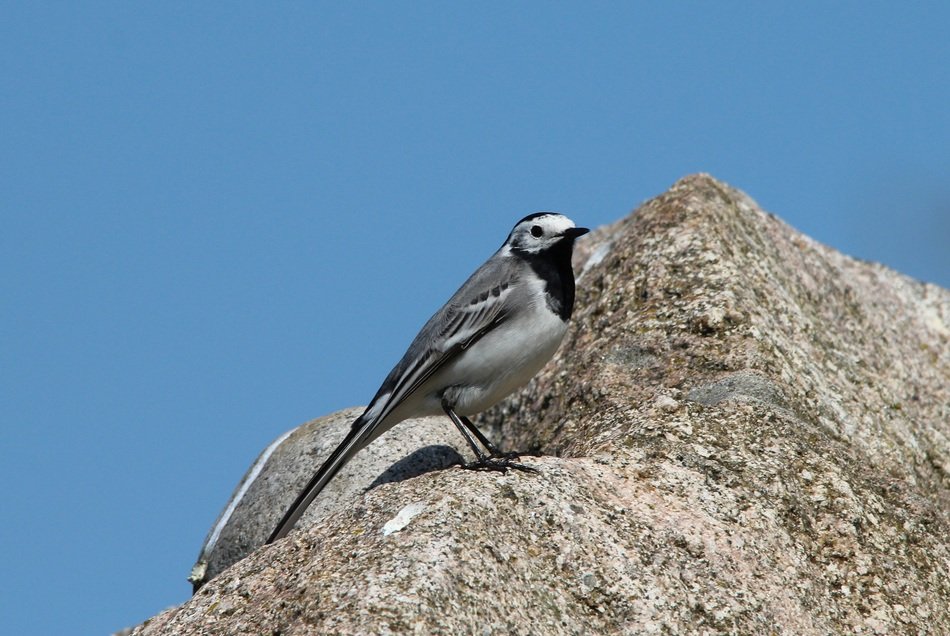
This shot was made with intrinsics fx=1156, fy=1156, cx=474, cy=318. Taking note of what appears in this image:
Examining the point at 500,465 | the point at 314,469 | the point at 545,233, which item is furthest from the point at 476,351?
the point at 314,469

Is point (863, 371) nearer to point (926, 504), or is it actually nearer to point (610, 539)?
point (926, 504)

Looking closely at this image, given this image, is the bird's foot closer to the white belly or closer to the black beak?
the white belly

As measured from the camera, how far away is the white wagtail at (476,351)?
7738 mm

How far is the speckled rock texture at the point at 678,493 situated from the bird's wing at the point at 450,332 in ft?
3.41

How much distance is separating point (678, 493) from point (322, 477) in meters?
2.35

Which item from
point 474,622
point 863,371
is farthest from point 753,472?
point 863,371

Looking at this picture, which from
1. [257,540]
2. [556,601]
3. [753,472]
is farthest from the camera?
[257,540]

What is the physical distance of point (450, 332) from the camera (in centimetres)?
798

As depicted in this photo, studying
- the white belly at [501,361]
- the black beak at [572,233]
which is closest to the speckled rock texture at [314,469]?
the white belly at [501,361]

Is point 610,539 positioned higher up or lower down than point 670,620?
higher up

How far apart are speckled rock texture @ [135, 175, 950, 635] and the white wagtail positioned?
73 centimetres

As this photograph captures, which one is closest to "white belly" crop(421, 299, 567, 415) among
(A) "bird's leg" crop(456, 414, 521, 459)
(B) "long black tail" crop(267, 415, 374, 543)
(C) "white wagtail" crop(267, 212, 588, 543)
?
(C) "white wagtail" crop(267, 212, 588, 543)

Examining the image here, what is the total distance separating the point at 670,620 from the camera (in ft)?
19.4

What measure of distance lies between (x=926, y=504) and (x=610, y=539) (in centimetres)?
258
